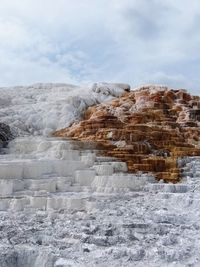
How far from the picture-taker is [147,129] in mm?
18125

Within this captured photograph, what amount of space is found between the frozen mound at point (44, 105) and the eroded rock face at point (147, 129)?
0.64 meters

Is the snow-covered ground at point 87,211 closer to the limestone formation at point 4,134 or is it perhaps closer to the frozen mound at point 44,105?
the limestone formation at point 4,134

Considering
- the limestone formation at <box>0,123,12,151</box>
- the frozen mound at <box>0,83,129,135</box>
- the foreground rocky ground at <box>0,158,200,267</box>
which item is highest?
the frozen mound at <box>0,83,129,135</box>

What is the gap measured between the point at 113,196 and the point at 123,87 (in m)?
13.6

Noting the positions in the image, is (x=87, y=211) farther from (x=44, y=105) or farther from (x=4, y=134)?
(x=44, y=105)

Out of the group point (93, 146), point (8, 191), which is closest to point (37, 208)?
point (8, 191)

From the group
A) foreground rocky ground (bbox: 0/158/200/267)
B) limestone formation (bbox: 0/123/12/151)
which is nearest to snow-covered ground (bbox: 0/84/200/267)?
foreground rocky ground (bbox: 0/158/200/267)

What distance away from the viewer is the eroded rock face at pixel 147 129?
15.6m

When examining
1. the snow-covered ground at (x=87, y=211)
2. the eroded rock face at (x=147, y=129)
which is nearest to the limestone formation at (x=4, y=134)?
the snow-covered ground at (x=87, y=211)

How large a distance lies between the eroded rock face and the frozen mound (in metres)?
0.64

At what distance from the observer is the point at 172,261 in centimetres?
812

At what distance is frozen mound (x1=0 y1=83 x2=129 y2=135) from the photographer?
20.3m

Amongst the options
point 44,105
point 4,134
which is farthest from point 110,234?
point 44,105

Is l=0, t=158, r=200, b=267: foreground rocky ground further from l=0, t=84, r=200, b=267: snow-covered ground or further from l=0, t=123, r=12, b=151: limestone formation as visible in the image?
l=0, t=123, r=12, b=151: limestone formation
